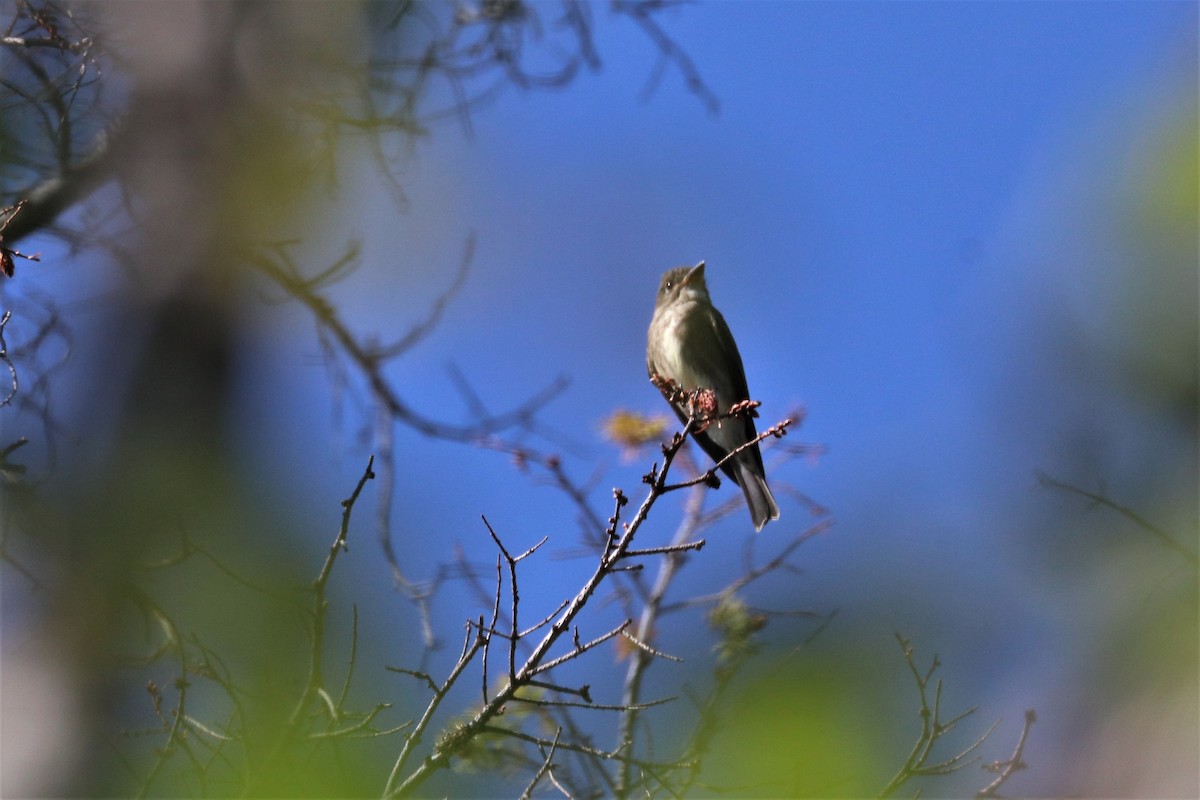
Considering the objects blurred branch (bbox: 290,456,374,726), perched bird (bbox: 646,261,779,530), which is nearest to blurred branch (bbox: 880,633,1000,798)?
blurred branch (bbox: 290,456,374,726)

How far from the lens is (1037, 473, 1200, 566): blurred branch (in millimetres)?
2440

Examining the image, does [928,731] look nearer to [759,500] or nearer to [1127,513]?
[1127,513]

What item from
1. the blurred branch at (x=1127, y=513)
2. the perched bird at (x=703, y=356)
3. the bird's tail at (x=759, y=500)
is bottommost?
the blurred branch at (x=1127, y=513)

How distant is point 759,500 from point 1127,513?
1912mm

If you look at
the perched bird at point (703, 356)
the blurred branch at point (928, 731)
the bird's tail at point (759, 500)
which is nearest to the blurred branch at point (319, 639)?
the blurred branch at point (928, 731)

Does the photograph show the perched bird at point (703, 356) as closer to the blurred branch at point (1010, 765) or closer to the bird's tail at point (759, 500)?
the bird's tail at point (759, 500)

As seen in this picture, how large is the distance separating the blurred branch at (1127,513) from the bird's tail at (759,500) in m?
1.22

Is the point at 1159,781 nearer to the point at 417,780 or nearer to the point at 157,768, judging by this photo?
the point at 417,780

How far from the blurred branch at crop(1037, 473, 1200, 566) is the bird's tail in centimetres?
122

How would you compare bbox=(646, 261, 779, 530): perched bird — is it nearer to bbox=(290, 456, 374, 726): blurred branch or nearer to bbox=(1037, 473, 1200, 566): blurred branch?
bbox=(1037, 473, 1200, 566): blurred branch

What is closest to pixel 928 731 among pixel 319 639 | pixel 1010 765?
pixel 1010 765

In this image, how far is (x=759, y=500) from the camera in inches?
183

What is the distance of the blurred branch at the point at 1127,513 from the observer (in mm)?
2440

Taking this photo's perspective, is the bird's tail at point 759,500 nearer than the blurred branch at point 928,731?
No
